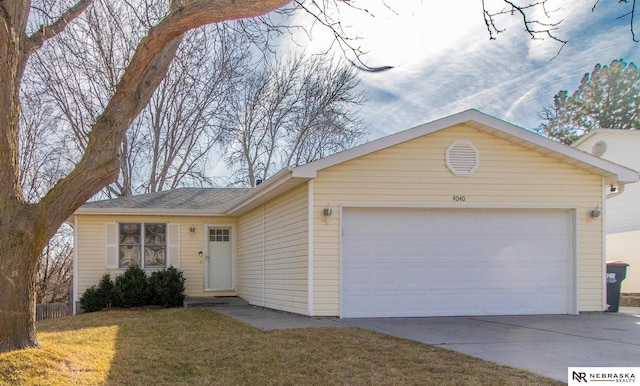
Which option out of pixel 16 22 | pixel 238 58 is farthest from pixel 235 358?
pixel 238 58

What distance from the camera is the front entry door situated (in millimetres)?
14906

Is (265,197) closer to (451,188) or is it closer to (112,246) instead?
(451,188)

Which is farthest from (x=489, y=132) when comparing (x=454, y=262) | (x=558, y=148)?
(x=454, y=262)

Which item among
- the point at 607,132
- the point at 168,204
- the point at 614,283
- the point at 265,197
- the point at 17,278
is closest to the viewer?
the point at 17,278

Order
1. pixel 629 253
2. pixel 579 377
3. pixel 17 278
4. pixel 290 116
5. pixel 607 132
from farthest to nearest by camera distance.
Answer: pixel 290 116 < pixel 607 132 < pixel 629 253 < pixel 17 278 < pixel 579 377

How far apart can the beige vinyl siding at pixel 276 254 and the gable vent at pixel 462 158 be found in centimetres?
277

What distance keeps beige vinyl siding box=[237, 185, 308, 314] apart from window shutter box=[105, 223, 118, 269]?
3.27 meters

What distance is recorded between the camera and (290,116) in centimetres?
2356

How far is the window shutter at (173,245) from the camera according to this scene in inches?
570

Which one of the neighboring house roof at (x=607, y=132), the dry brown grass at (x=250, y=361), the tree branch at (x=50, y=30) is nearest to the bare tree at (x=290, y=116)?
the neighboring house roof at (x=607, y=132)

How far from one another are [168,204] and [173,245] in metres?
1.18

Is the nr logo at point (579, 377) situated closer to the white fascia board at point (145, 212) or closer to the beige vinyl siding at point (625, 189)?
the white fascia board at point (145, 212)

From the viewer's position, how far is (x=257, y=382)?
16.2ft

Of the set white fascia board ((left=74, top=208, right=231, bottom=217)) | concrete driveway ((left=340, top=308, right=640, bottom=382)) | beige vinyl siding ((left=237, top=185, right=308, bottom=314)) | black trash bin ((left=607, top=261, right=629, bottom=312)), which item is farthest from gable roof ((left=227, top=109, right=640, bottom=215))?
white fascia board ((left=74, top=208, right=231, bottom=217))
